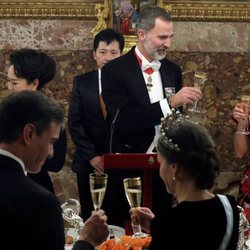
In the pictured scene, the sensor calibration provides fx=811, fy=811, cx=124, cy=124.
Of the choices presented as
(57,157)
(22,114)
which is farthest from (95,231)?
(57,157)

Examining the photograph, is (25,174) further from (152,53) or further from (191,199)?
(152,53)

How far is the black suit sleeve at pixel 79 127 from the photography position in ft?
18.8

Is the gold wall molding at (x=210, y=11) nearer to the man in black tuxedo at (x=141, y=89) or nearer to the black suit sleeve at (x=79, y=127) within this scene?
the black suit sleeve at (x=79, y=127)

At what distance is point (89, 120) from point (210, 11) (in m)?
1.49

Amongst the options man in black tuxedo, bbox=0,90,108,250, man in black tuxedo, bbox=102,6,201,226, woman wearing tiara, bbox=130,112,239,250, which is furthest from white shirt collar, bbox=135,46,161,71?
man in black tuxedo, bbox=0,90,108,250

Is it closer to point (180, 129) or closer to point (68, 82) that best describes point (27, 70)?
point (180, 129)

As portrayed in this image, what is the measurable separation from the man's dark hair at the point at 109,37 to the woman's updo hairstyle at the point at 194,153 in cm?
291

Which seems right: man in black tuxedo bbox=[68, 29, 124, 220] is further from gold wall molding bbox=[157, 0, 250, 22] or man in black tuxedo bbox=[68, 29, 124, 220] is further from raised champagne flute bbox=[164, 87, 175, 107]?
raised champagne flute bbox=[164, 87, 175, 107]

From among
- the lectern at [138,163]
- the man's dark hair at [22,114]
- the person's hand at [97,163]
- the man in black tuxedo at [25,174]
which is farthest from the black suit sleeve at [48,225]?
the person's hand at [97,163]

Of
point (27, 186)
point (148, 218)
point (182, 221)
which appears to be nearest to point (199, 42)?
point (148, 218)

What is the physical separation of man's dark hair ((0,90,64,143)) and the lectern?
1283mm

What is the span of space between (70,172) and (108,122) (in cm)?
142

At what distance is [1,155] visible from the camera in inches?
103

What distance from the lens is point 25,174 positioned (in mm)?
2648
